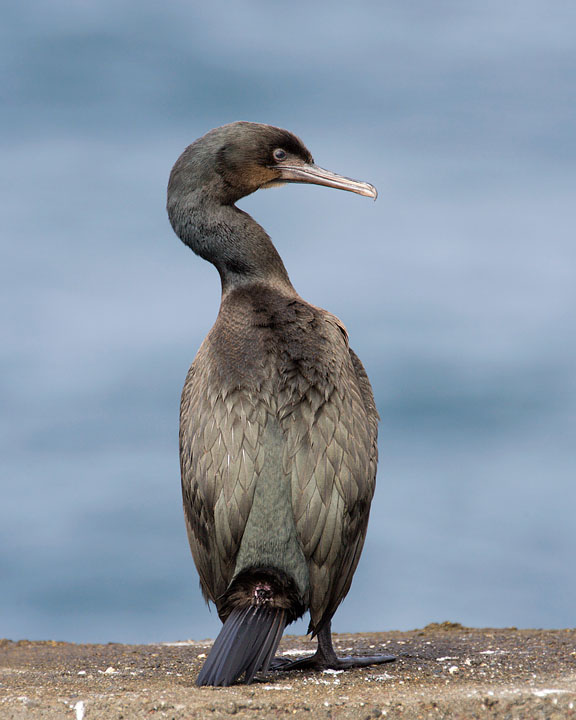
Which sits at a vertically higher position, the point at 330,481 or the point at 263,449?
the point at 263,449

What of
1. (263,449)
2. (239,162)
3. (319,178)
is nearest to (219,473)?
(263,449)

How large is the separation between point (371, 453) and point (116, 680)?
7.61 ft

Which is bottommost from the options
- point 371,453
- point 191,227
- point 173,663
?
point 173,663

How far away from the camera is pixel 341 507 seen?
6012 mm

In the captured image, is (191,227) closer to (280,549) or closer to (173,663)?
(280,549)

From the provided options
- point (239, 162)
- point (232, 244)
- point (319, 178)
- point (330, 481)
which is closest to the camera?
point (330, 481)

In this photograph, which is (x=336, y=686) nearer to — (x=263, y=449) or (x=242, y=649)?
(x=242, y=649)

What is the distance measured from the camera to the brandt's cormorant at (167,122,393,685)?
19.4 ft

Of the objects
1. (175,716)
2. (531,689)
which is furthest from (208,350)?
(531,689)

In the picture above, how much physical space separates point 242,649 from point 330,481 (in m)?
1.13

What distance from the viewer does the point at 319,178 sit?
7371 mm

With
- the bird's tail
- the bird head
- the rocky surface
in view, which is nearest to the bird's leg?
the rocky surface

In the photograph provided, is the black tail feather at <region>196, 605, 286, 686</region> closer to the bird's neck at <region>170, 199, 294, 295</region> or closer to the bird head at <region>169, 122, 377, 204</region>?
the bird's neck at <region>170, 199, 294, 295</region>

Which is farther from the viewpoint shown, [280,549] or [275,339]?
[275,339]
